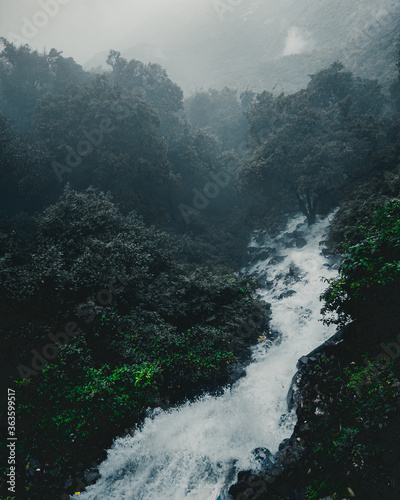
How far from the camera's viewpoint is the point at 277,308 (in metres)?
16.0

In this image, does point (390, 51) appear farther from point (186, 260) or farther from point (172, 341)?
point (172, 341)

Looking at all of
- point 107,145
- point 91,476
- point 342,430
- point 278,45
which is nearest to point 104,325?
point 91,476

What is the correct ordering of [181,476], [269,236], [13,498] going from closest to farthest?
[13,498] → [181,476] → [269,236]

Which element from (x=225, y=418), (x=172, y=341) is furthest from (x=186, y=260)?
(x=225, y=418)

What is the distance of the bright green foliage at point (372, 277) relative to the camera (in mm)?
7633

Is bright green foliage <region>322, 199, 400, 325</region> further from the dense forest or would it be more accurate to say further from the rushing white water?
the rushing white water

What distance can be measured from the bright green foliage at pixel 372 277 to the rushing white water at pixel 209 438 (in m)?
3.97

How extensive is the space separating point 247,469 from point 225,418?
6.11 ft

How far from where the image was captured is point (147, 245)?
1633 centimetres

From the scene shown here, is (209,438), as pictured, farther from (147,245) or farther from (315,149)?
(315,149)

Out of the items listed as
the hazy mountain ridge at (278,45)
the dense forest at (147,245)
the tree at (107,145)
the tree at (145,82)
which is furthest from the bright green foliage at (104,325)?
the hazy mountain ridge at (278,45)
